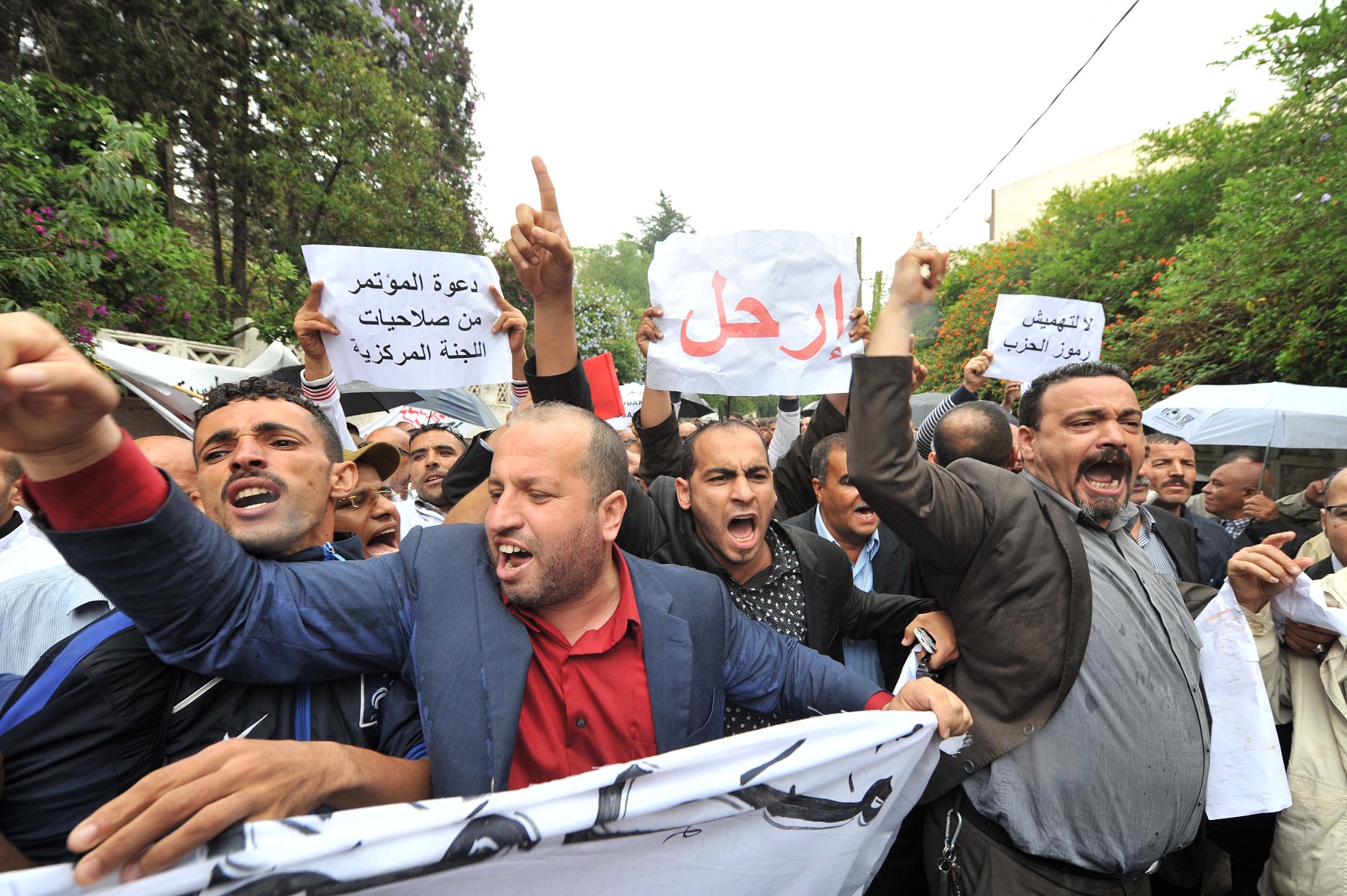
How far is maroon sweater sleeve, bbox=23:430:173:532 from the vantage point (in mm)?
1041

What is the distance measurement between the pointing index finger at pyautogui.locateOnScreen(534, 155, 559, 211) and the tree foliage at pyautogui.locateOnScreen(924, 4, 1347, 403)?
6253 millimetres

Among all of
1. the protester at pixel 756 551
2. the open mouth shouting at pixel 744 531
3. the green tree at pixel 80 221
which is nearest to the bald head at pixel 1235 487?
the protester at pixel 756 551

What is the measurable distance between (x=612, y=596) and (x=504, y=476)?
1.32 feet

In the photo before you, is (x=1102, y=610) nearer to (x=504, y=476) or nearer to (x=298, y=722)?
(x=504, y=476)

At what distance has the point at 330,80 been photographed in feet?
31.0

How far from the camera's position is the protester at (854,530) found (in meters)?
2.91

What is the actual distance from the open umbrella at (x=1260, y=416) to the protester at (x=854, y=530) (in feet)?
11.7

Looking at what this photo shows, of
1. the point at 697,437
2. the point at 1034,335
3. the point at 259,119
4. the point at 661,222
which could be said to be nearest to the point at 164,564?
the point at 697,437

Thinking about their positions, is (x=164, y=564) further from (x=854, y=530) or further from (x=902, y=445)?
(x=854, y=530)

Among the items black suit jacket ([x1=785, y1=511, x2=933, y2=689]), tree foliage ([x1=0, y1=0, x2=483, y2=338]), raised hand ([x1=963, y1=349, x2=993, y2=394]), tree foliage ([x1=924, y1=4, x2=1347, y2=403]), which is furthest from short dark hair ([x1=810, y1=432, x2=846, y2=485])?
tree foliage ([x1=0, y1=0, x2=483, y2=338])

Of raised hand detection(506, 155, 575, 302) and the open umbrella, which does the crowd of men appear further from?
the open umbrella

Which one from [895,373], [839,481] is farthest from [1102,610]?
[839,481]

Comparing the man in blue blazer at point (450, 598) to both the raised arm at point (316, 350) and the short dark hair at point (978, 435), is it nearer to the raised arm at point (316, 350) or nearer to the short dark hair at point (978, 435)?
the raised arm at point (316, 350)

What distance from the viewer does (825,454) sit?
3037 mm
